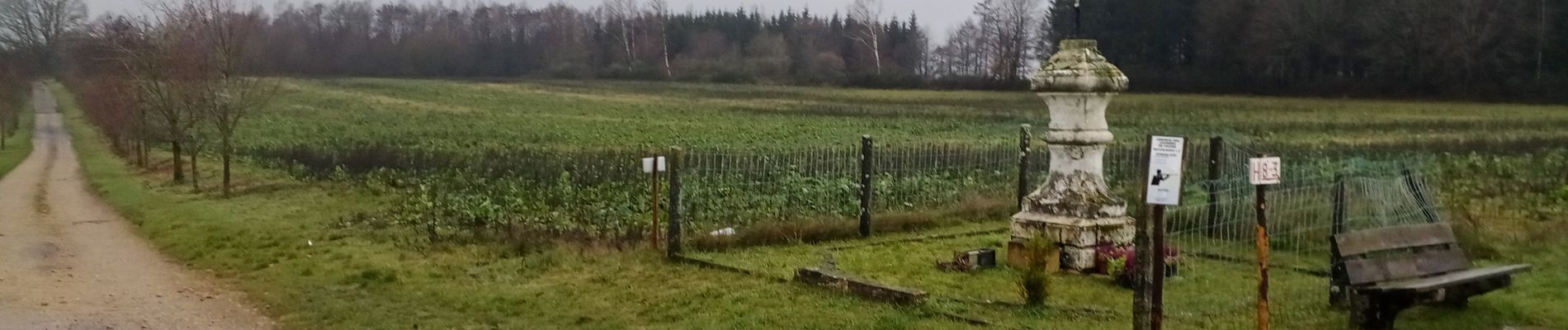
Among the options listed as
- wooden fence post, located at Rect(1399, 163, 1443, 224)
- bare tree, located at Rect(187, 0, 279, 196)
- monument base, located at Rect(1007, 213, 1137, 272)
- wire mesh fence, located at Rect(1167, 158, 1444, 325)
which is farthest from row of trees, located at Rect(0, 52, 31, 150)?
wooden fence post, located at Rect(1399, 163, 1443, 224)

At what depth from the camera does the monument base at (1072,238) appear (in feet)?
36.2

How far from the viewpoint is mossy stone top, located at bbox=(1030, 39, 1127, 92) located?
11.0 m

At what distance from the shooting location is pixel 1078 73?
11008 mm

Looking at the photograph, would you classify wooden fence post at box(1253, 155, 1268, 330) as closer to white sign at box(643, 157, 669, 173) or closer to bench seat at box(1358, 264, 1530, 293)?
bench seat at box(1358, 264, 1530, 293)

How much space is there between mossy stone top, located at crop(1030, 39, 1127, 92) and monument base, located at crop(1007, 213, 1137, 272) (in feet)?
3.77

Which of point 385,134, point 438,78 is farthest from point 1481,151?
point 438,78

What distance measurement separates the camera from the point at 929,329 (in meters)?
8.48

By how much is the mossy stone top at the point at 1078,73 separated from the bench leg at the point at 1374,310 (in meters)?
3.48

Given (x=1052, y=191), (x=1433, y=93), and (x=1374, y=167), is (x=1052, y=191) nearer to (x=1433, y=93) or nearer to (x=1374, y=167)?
(x=1374, y=167)

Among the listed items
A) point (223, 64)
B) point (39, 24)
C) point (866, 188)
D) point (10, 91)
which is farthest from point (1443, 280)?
point (39, 24)

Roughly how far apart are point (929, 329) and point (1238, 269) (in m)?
3.89

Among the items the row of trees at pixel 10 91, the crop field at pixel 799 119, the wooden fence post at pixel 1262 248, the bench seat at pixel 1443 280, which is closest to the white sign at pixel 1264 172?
the wooden fence post at pixel 1262 248

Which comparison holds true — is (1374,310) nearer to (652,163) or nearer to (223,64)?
(652,163)

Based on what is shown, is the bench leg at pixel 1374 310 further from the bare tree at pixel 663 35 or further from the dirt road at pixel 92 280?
the bare tree at pixel 663 35
